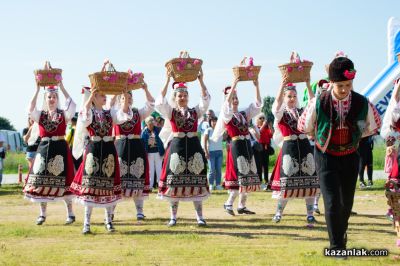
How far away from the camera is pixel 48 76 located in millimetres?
9031

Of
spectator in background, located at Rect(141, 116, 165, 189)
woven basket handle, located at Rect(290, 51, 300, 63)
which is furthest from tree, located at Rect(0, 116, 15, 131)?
woven basket handle, located at Rect(290, 51, 300, 63)

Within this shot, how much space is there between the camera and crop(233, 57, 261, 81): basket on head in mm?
9141

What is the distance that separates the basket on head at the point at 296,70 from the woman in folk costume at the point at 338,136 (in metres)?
2.22

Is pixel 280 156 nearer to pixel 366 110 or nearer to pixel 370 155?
pixel 366 110

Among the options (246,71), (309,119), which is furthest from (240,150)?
(309,119)

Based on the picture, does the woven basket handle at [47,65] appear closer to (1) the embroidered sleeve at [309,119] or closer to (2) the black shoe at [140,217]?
(2) the black shoe at [140,217]

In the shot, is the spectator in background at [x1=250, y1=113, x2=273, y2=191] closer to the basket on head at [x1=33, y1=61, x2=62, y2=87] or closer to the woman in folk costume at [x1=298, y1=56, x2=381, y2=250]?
the basket on head at [x1=33, y1=61, x2=62, y2=87]

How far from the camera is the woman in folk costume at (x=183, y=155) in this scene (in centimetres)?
889

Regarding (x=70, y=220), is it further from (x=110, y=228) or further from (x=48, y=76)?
(x=48, y=76)

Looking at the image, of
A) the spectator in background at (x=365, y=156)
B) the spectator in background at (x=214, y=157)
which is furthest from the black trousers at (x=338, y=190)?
the spectator in background at (x=214, y=157)

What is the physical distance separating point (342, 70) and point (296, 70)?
8.00 ft

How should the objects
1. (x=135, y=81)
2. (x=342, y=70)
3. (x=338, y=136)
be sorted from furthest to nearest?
(x=135, y=81)
(x=338, y=136)
(x=342, y=70)

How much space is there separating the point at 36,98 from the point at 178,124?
7.16 ft

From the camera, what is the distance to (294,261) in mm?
6289
